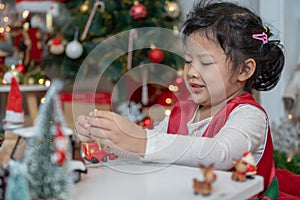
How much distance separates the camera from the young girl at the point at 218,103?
736 millimetres

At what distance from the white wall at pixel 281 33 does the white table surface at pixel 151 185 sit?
1620mm

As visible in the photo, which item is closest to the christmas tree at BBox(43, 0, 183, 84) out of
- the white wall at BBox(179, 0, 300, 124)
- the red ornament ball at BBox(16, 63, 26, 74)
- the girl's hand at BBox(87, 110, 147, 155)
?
the red ornament ball at BBox(16, 63, 26, 74)

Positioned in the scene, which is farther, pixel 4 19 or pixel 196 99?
pixel 4 19

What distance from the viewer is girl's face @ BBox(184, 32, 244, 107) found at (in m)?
0.92

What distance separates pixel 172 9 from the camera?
9.04ft

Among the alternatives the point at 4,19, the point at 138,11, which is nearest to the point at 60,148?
the point at 138,11

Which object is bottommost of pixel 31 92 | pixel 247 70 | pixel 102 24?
pixel 31 92

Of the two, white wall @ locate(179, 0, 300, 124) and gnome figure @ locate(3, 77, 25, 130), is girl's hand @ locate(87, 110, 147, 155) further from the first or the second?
white wall @ locate(179, 0, 300, 124)

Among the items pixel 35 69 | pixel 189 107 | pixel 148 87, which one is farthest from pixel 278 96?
pixel 35 69

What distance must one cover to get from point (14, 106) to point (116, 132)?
0.47 feet

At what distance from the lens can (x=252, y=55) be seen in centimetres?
102

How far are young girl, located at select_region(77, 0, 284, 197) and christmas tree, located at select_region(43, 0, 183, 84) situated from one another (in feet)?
5.13

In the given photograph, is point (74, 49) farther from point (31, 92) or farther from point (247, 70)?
point (247, 70)

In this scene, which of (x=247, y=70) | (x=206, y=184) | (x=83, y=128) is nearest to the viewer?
(x=206, y=184)
